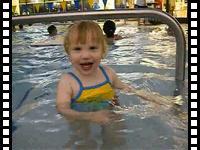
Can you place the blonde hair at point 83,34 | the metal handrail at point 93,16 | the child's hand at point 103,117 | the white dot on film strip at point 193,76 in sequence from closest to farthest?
1. the white dot on film strip at point 193,76
2. the child's hand at point 103,117
3. the blonde hair at point 83,34
4. the metal handrail at point 93,16

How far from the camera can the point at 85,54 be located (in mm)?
2375

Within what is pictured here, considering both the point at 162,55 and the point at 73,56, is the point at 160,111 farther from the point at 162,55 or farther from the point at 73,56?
the point at 162,55

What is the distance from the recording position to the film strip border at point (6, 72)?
4.74ft

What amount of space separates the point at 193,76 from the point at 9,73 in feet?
2.53

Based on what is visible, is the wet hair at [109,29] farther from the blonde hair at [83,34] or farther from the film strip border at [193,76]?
the film strip border at [193,76]

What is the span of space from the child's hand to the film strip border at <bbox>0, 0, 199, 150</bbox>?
2.82 feet

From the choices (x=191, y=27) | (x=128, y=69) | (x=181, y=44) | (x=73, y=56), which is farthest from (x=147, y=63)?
A: (x=191, y=27)

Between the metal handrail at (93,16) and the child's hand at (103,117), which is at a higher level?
the metal handrail at (93,16)

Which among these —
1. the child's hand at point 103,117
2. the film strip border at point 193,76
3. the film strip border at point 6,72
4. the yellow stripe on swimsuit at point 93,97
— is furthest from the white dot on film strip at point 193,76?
the yellow stripe on swimsuit at point 93,97

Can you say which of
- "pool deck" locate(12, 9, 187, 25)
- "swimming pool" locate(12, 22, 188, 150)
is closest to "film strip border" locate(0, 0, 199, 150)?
A: "swimming pool" locate(12, 22, 188, 150)

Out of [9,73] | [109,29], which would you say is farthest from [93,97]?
[109,29]

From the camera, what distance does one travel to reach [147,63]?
516cm

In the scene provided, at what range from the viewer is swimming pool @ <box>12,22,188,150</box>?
2.11 meters

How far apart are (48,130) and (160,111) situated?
0.85m
